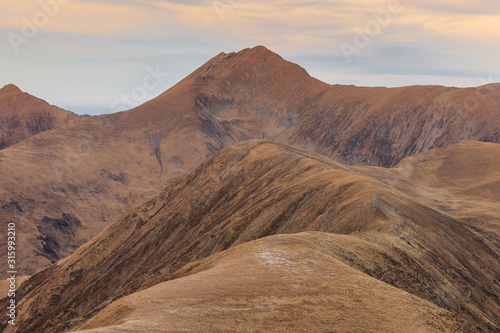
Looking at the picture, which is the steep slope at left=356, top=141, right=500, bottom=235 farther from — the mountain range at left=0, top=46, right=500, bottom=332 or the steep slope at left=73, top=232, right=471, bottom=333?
the steep slope at left=73, top=232, right=471, bottom=333

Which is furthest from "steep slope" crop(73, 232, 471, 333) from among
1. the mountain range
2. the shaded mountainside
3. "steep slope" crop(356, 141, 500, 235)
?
"steep slope" crop(356, 141, 500, 235)

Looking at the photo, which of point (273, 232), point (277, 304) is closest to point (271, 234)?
point (273, 232)

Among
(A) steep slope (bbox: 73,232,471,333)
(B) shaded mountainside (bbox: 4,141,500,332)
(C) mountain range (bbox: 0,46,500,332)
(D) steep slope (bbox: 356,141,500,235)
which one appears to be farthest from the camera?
(D) steep slope (bbox: 356,141,500,235)

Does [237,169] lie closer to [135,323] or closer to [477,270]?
[477,270]

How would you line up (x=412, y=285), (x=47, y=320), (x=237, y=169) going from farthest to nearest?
(x=237, y=169), (x=47, y=320), (x=412, y=285)

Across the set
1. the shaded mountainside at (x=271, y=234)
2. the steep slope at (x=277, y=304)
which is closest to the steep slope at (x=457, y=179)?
the shaded mountainside at (x=271, y=234)

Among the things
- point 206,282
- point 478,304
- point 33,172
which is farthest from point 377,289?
point 33,172
